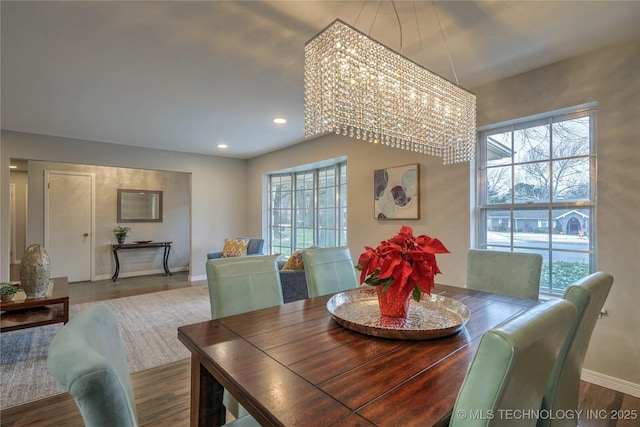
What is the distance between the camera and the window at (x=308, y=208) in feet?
15.8

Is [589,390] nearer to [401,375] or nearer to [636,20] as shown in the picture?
[401,375]

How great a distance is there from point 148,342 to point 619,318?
12.7ft

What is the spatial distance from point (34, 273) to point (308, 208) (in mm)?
3565

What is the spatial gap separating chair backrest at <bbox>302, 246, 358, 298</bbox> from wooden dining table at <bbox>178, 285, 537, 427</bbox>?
1.58 feet

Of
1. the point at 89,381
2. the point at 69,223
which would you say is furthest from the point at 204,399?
the point at 69,223

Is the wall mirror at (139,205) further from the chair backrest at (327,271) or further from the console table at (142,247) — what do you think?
the chair backrest at (327,271)

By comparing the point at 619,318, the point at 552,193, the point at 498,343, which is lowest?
the point at 619,318

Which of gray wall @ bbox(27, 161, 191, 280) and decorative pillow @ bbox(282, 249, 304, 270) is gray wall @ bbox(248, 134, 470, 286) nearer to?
decorative pillow @ bbox(282, 249, 304, 270)

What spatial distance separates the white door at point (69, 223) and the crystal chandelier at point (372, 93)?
6046 mm

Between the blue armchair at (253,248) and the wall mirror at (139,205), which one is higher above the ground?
the wall mirror at (139,205)

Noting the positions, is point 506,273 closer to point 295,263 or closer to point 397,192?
point 397,192

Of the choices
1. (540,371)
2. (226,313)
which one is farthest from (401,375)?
(226,313)

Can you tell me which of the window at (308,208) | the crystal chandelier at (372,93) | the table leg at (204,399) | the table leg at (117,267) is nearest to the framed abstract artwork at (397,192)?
the window at (308,208)

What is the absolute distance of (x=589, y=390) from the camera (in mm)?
2182
